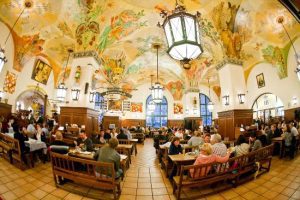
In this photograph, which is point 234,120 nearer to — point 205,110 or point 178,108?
point 178,108

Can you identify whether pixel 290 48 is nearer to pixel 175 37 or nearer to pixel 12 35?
pixel 175 37

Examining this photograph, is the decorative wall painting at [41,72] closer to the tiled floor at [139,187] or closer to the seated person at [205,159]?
the tiled floor at [139,187]

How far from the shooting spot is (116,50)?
41.2ft

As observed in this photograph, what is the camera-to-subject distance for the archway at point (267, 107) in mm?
14547

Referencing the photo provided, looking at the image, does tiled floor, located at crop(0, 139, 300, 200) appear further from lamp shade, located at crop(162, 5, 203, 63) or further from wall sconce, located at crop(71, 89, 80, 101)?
wall sconce, located at crop(71, 89, 80, 101)

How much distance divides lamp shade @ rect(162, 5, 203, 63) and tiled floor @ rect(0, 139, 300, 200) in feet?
10.1

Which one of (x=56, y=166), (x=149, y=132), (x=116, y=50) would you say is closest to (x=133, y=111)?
(x=149, y=132)

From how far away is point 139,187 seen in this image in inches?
168

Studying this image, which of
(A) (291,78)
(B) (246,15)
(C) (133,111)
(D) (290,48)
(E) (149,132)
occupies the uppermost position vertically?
(B) (246,15)

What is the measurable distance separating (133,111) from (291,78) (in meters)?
15.8

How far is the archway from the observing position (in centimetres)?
1455

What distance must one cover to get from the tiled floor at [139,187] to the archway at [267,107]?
37.5ft

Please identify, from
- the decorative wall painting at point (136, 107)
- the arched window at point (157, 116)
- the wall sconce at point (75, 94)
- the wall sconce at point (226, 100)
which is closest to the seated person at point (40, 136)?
the wall sconce at point (75, 94)

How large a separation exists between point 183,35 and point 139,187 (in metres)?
3.74
